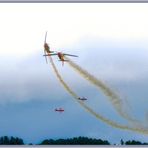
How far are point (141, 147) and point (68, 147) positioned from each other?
866cm

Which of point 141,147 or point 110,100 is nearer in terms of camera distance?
point 141,147

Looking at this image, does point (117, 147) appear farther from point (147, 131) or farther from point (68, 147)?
point (147, 131)

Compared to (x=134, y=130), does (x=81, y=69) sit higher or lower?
higher

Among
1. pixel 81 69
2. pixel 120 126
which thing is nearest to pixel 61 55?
pixel 81 69

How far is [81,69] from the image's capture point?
7638 cm

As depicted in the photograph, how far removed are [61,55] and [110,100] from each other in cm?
907

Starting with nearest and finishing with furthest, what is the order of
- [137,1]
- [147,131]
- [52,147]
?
[137,1] → [52,147] → [147,131]

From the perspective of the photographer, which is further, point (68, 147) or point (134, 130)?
point (134, 130)

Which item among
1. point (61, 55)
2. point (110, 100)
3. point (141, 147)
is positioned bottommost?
point (141, 147)

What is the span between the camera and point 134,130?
74.3 m

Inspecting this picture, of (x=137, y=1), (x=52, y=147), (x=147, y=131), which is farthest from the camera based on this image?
(x=147, y=131)

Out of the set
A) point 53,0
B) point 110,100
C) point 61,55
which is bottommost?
point 110,100

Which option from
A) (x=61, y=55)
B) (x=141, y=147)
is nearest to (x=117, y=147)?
(x=141, y=147)

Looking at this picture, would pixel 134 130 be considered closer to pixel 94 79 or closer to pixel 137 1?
pixel 94 79
